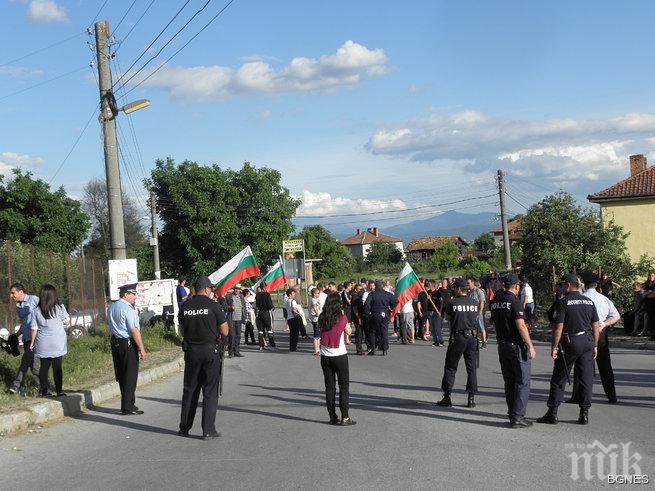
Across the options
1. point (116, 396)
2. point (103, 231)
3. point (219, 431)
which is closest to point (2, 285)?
point (116, 396)

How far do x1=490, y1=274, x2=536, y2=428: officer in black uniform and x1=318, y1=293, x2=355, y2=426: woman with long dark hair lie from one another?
1.90m

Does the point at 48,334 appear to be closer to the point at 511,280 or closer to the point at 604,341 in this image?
the point at 511,280

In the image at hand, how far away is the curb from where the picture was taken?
955 centimetres

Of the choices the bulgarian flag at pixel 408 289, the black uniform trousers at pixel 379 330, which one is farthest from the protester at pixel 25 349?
the bulgarian flag at pixel 408 289

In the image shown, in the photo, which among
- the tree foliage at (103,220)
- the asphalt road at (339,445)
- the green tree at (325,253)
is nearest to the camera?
the asphalt road at (339,445)

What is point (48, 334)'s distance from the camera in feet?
36.2

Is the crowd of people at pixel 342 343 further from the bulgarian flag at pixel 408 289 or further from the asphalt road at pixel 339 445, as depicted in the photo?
the bulgarian flag at pixel 408 289

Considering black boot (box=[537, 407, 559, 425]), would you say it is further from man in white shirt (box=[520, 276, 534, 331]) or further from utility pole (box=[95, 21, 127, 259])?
utility pole (box=[95, 21, 127, 259])

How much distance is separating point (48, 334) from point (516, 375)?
642 centimetres

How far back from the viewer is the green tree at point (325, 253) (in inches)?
4318

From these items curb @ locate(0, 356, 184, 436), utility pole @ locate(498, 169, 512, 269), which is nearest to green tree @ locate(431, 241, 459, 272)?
utility pole @ locate(498, 169, 512, 269)

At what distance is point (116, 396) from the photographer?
41.5 feet

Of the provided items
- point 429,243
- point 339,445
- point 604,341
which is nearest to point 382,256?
point 429,243

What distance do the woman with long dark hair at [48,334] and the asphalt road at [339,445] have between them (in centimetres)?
88
